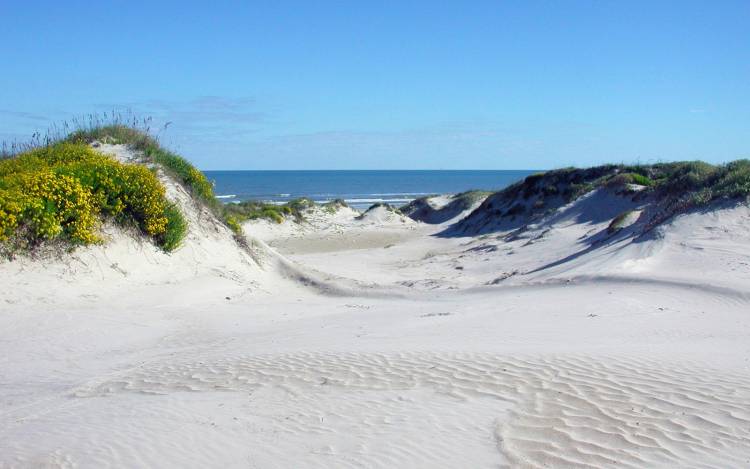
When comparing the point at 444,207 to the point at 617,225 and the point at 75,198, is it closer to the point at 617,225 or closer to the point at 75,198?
the point at 617,225

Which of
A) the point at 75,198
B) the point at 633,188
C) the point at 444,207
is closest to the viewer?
the point at 75,198

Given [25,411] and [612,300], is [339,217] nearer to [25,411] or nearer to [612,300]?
[612,300]

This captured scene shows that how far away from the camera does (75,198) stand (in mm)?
11461

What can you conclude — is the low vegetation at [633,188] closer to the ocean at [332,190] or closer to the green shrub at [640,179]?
the green shrub at [640,179]

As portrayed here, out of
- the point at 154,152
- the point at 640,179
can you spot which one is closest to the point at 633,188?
the point at 640,179

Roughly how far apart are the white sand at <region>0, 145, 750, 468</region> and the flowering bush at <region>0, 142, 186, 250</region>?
18.0 inches

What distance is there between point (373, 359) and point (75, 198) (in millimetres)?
7041

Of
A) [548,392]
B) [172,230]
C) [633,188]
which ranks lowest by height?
[548,392]

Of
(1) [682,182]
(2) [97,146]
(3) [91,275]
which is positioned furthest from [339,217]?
(3) [91,275]

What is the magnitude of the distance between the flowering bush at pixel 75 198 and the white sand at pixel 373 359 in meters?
0.46

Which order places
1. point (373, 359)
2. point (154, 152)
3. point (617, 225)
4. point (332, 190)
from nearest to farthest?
point (373, 359) < point (154, 152) < point (617, 225) < point (332, 190)

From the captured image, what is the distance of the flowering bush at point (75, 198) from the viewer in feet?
34.7

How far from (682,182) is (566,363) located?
678 inches

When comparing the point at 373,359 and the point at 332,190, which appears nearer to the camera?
the point at 373,359
